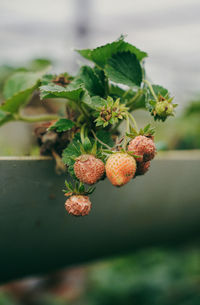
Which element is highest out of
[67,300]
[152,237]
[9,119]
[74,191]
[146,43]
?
[146,43]

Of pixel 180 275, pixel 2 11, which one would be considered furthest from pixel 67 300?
pixel 2 11

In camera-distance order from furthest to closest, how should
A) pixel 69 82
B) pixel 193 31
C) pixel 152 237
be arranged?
pixel 193 31, pixel 152 237, pixel 69 82

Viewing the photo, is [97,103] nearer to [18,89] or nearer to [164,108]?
[164,108]

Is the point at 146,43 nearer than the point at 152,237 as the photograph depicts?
No

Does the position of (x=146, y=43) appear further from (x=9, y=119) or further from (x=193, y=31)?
(x=9, y=119)

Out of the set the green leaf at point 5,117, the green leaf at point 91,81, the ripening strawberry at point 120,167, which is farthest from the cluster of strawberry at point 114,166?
the green leaf at point 5,117

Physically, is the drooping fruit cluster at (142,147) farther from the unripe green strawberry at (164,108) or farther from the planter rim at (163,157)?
the planter rim at (163,157)

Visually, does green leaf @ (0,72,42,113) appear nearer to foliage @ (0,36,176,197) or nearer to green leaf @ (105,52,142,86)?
foliage @ (0,36,176,197)

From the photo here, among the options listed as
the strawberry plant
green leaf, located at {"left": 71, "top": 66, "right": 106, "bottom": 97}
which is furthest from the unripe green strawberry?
green leaf, located at {"left": 71, "top": 66, "right": 106, "bottom": 97}
